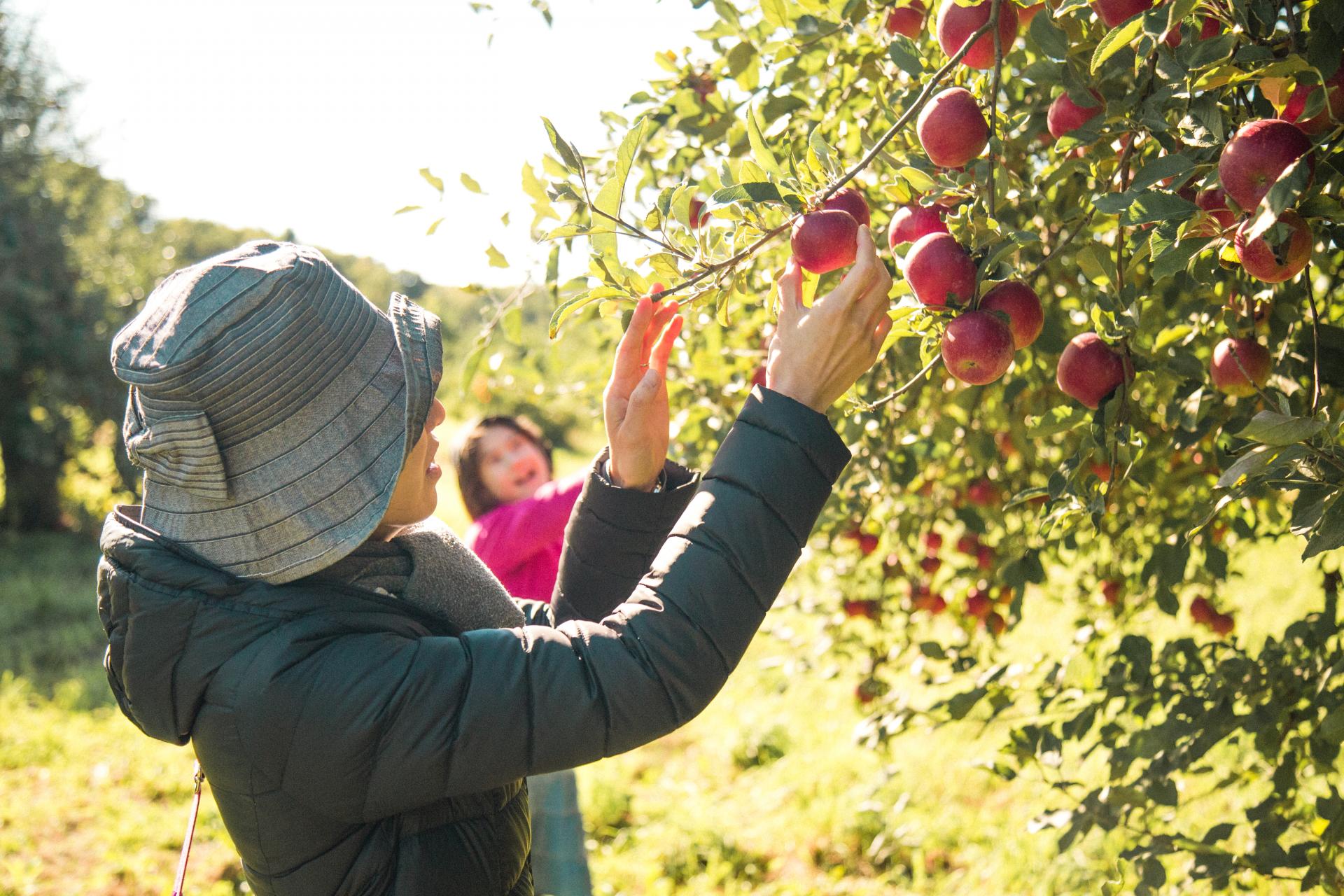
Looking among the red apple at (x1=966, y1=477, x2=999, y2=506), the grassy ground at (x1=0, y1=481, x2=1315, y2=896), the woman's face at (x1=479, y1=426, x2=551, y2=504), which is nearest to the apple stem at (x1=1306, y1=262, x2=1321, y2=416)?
the red apple at (x1=966, y1=477, x2=999, y2=506)

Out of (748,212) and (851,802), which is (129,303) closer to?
(851,802)

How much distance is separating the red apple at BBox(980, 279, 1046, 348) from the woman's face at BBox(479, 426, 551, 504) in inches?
84.2

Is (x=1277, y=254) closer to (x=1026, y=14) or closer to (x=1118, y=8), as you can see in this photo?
(x=1118, y=8)

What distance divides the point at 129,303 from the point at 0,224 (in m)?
1.19

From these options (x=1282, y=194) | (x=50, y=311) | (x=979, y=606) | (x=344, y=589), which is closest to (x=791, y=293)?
(x=1282, y=194)

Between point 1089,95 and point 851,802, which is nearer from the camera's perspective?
point 1089,95

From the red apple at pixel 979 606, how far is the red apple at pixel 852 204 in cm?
120

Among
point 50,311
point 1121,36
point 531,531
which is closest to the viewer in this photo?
point 1121,36

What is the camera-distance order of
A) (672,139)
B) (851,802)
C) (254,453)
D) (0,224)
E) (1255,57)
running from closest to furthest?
(1255,57), (254,453), (672,139), (851,802), (0,224)

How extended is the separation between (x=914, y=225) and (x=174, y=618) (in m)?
0.79

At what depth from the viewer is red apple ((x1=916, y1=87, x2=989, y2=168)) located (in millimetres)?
978

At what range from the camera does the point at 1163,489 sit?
1919mm

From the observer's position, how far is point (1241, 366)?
1.17 metres

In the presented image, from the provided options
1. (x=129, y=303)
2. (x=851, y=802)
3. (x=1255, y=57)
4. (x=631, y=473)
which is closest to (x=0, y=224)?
(x=129, y=303)
